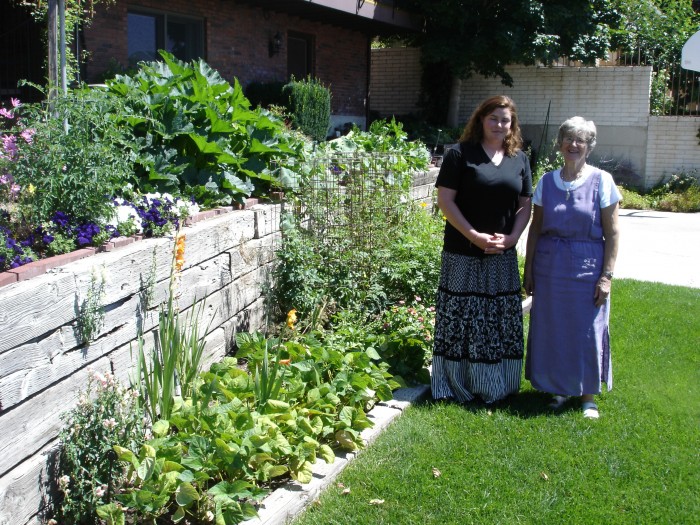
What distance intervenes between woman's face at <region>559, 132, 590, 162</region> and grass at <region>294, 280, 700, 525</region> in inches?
58.3

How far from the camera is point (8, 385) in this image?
2.68m

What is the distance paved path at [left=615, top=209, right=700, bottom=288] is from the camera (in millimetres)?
8117

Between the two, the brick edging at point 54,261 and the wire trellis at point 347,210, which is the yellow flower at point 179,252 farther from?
the wire trellis at point 347,210

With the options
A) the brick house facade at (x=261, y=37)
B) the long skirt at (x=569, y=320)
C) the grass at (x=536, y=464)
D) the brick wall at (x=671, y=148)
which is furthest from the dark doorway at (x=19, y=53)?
the brick wall at (x=671, y=148)

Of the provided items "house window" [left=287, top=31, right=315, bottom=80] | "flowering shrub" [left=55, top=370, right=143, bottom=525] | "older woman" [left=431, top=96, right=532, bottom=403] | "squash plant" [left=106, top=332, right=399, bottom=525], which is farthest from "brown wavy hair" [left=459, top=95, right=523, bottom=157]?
"house window" [left=287, top=31, right=315, bottom=80]

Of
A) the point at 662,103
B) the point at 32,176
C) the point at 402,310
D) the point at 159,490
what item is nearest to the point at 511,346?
the point at 402,310

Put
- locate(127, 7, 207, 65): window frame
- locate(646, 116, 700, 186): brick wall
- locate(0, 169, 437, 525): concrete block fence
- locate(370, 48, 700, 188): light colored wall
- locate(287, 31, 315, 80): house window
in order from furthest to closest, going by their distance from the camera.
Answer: locate(370, 48, 700, 188): light colored wall
locate(646, 116, 700, 186): brick wall
locate(287, 31, 315, 80): house window
locate(127, 7, 207, 65): window frame
locate(0, 169, 437, 525): concrete block fence

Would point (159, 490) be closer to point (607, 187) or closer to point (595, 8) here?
point (607, 187)

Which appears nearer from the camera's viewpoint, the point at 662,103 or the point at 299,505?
the point at 299,505

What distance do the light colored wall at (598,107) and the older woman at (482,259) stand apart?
12.7m

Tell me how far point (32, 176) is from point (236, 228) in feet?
4.87

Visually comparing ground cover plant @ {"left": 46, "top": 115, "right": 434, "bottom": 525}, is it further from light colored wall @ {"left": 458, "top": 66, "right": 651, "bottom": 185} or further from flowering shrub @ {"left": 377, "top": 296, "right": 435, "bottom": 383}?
light colored wall @ {"left": 458, "top": 66, "right": 651, "bottom": 185}

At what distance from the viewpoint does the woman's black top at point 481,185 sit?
425 centimetres

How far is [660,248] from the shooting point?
976 centimetres
